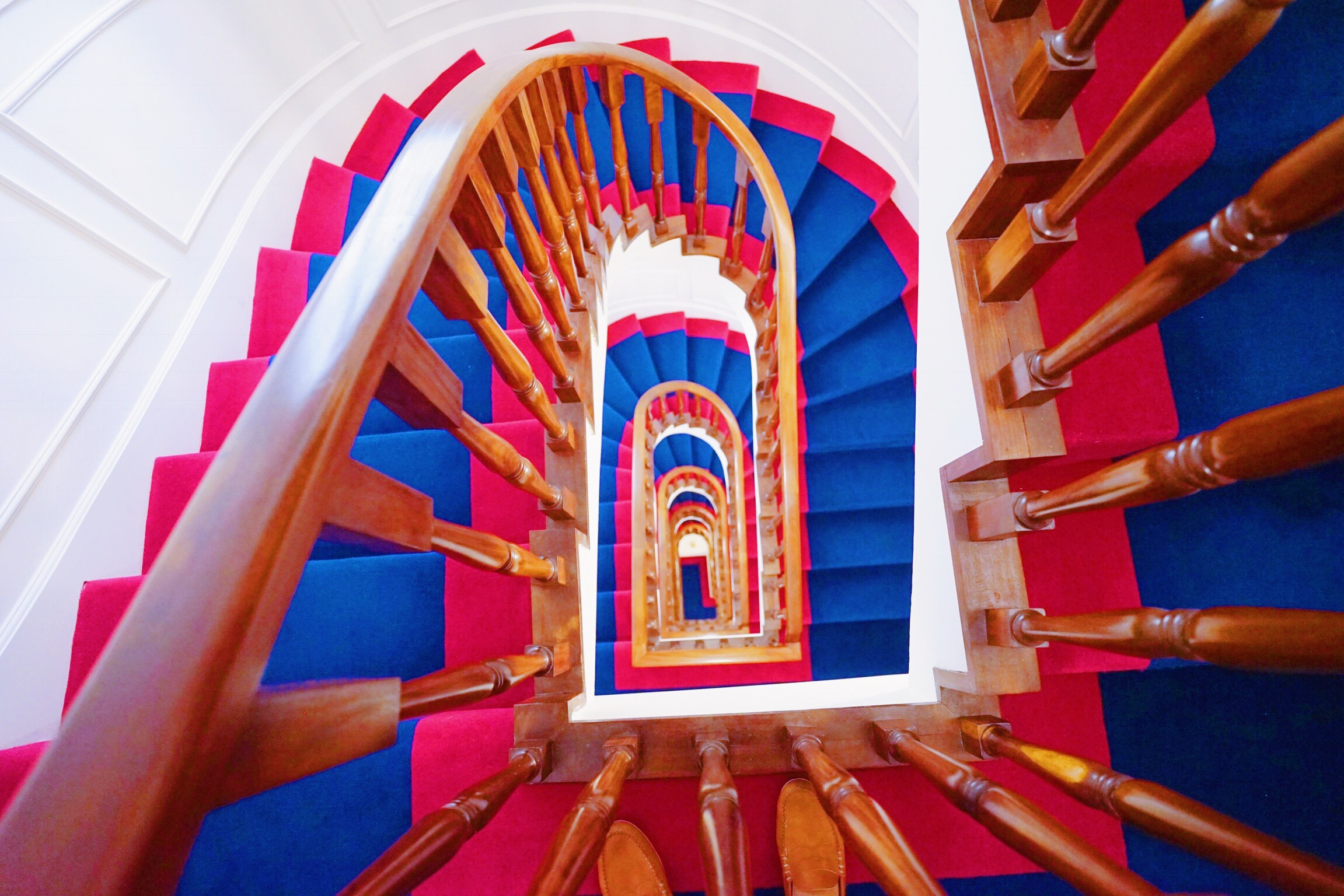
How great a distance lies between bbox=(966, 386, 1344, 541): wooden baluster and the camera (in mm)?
→ 448

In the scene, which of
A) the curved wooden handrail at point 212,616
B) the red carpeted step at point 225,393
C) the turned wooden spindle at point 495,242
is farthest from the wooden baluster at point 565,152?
the red carpeted step at point 225,393

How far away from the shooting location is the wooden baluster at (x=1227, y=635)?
0.44m

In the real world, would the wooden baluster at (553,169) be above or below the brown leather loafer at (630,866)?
above

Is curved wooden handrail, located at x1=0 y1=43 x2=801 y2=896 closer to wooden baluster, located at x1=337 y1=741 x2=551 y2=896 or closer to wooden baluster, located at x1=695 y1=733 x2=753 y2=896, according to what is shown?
wooden baluster, located at x1=337 y1=741 x2=551 y2=896

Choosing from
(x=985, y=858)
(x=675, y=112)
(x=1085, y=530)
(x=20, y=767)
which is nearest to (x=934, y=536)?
(x=1085, y=530)

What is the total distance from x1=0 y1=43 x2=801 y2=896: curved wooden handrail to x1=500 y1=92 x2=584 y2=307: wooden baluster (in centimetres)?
45

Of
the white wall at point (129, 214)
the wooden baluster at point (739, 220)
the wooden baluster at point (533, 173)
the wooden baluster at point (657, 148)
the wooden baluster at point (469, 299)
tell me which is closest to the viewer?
the wooden baluster at point (469, 299)

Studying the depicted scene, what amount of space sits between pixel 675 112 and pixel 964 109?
2.34m

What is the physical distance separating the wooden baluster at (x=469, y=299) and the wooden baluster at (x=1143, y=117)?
687 mm

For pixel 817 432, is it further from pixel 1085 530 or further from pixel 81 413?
pixel 81 413

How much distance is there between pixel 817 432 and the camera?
3.19m

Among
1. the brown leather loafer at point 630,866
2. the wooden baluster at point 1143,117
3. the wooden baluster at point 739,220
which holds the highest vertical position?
the wooden baluster at point 739,220

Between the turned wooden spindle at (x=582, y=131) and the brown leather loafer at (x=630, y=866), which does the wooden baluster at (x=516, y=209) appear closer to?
the turned wooden spindle at (x=582, y=131)

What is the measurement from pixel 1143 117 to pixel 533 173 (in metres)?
0.87
